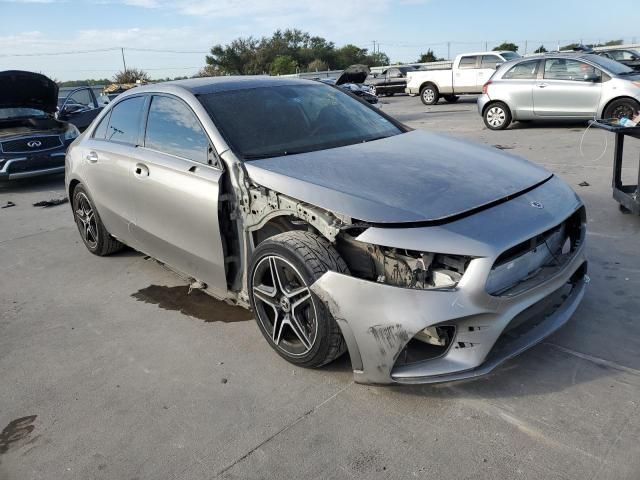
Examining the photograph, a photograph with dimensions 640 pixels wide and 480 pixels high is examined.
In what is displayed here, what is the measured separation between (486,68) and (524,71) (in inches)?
319

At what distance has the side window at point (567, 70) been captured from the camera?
10.9 metres

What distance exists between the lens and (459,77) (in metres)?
19.8

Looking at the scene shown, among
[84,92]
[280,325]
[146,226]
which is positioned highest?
[84,92]

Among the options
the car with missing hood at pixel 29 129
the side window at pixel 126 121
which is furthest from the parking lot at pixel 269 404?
the car with missing hood at pixel 29 129

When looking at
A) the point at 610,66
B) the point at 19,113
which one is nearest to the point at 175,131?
the point at 19,113

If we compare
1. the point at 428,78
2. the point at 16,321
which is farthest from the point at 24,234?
the point at 428,78

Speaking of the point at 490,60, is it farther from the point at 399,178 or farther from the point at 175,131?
the point at 399,178

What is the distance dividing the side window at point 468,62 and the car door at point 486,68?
0.24 metres

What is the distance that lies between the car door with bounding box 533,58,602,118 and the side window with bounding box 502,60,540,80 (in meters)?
0.17

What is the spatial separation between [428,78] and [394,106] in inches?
67.1

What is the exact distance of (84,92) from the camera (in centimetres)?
1384

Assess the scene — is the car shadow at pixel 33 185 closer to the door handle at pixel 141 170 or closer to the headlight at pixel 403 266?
the door handle at pixel 141 170

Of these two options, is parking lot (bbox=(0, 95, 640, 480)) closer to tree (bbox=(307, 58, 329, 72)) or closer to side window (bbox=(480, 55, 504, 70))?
side window (bbox=(480, 55, 504, 70))

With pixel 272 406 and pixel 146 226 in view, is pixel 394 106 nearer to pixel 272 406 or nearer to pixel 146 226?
pixel 146 226
